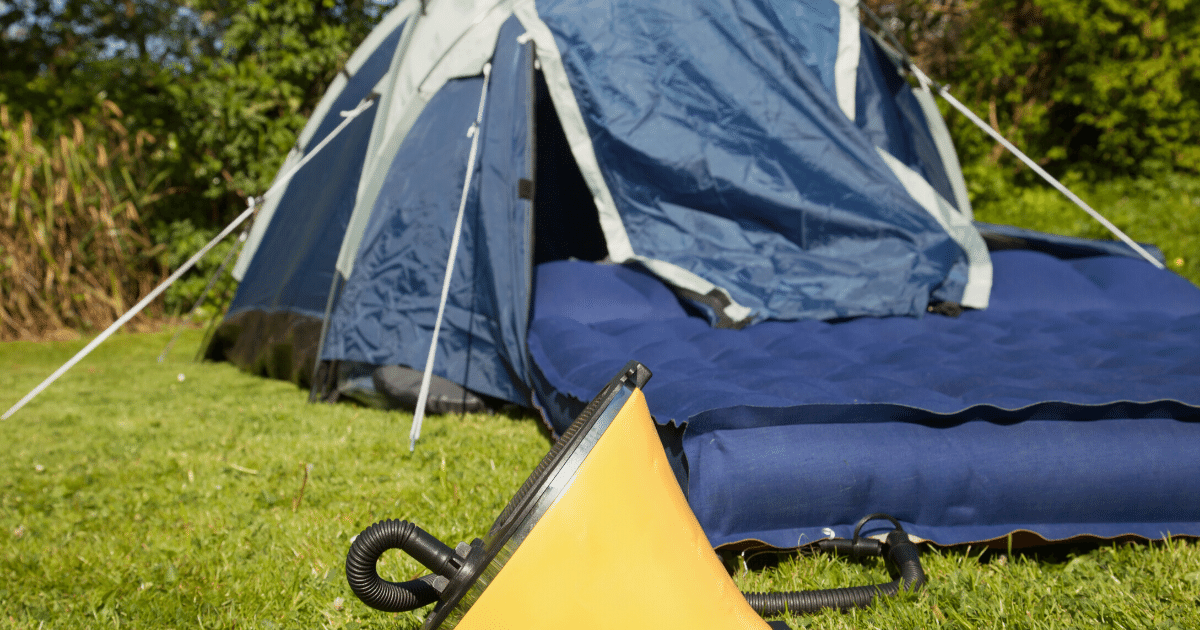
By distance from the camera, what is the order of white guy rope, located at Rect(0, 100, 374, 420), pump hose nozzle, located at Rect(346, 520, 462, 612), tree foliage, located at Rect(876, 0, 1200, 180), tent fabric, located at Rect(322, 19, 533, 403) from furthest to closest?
tree foliage, located at Rect(876, 0, 1200, 180)
tent fabric, located at Rect(322, 19, 533, 403)
white guy rope, located at Rect(0, 100, 374, 420)
pump hose nozzle, located at Rect(346, 520, 462, 612)

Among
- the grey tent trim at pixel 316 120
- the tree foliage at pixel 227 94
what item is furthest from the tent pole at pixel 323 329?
the tree foliage at pixel 227 94

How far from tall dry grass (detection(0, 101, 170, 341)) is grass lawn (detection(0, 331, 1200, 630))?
85.1 inches

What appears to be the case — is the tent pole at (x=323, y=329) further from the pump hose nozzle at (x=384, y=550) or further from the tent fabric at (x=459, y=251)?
the pump hose nozzle at (x=384, y=550)

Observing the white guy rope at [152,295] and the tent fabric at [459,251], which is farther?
the tent fabric at [459,251]

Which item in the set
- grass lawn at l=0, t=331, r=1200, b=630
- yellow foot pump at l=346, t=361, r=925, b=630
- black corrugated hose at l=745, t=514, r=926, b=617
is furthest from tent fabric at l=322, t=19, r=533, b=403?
yellow foot pump at l=346, t=361, r=925, b=630

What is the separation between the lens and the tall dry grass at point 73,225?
185 inches

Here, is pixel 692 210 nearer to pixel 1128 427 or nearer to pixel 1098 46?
pixel 1128 427

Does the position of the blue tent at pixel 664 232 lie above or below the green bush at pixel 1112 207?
above

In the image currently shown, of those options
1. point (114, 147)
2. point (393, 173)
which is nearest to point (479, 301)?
point (393, 173)

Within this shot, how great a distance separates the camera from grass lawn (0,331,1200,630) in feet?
4.42

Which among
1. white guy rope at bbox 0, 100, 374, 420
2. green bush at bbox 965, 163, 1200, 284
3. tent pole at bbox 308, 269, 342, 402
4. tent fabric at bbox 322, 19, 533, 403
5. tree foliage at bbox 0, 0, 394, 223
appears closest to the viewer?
white guy rope at bbox 0, 100, 374, 420

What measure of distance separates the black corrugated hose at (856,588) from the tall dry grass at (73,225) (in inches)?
196

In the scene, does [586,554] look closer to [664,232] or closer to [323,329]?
[664,232]

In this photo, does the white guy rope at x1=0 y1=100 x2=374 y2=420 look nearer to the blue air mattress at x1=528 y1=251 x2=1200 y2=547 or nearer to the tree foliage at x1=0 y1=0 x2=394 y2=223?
the blue air mattress at x1=528 y1=251 x2=1200 y2=547
